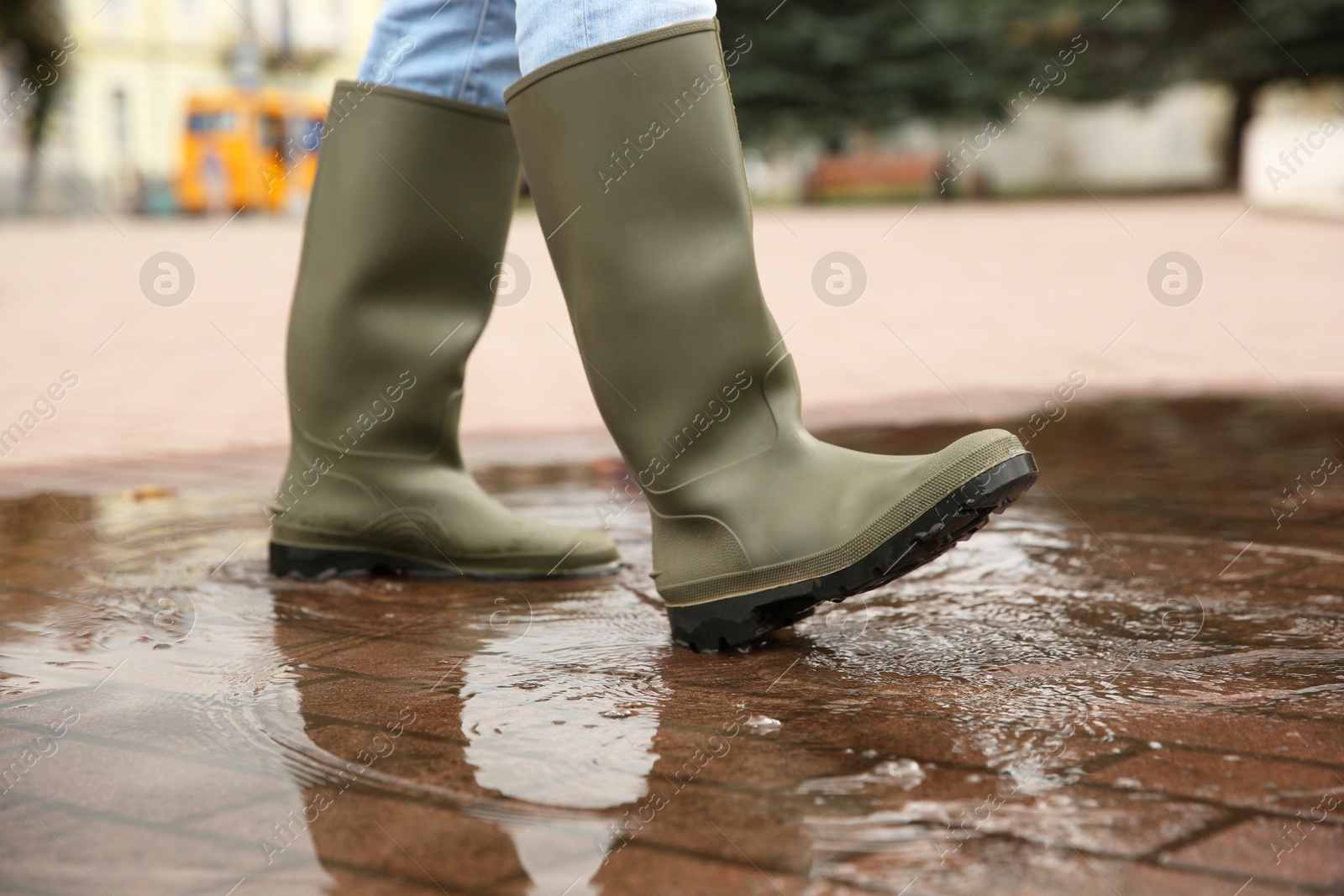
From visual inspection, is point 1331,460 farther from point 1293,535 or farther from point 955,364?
point 955,364

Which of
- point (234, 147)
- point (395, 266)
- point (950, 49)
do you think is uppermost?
point (950, 49)

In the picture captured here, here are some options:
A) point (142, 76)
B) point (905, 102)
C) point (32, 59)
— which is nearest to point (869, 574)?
point (905, 102)

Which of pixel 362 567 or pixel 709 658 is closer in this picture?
pixel 709 658

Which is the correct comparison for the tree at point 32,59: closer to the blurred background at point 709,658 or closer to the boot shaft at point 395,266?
the blurred background at point 709,658

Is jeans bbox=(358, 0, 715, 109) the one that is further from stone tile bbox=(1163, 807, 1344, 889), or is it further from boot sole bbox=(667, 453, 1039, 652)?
stone tile bbox=(1163, 807, 1344, 889)

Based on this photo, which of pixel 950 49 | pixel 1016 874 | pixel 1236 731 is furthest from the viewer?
pixel 950 49

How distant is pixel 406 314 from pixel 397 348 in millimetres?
58

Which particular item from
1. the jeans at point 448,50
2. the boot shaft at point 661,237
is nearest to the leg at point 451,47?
the jeans at point 448,50

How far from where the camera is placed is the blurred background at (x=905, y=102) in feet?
86.8

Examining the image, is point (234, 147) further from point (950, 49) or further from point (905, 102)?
point (950, 49)

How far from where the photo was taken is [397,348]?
256 cm

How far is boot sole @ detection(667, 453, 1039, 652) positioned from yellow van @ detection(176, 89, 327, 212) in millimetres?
26476

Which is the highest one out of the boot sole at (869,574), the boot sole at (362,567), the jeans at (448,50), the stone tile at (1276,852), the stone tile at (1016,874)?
the jeans at (448,50)

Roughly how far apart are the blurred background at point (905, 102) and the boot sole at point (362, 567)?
2009cm
